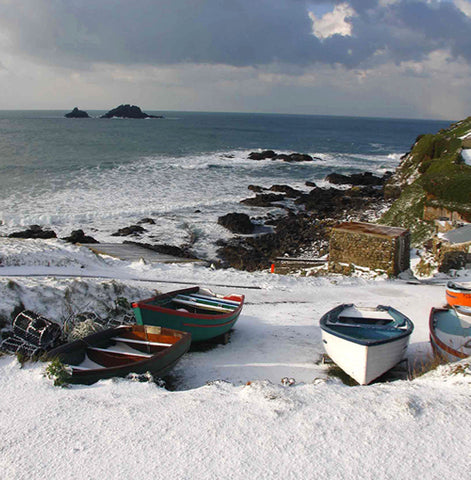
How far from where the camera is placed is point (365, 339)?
966cm

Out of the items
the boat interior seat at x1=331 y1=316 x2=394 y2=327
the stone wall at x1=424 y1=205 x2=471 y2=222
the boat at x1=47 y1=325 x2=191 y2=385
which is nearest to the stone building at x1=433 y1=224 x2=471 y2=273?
the stone wall at x1=424 y1=205 x2=471 y2=222

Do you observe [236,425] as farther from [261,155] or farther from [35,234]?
[261,155]

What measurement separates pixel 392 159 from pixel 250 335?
70.1 metres

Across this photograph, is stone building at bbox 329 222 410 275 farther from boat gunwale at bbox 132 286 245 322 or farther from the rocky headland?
boat gunwale at bbox 132 286 245 322

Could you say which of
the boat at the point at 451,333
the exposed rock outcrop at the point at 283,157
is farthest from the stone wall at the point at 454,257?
the exposed rock outcrop at the point at 283,157

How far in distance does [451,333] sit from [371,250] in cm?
863

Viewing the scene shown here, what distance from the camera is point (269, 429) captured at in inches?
245

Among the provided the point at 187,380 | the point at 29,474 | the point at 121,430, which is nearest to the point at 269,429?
the point at 121,430

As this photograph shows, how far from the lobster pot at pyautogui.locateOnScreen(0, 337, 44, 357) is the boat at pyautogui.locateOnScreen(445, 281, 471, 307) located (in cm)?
952

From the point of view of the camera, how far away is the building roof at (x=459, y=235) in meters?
20.3

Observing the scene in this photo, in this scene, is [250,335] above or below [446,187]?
below

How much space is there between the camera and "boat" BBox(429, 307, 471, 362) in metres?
9.52

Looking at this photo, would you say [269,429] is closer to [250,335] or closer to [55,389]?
[55,389]

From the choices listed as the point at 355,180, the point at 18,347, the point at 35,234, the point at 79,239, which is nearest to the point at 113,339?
the point at 18,347
